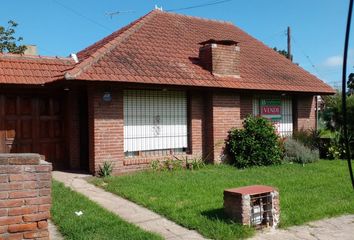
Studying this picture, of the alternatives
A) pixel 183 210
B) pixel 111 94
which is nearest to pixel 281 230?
pixel 183 210

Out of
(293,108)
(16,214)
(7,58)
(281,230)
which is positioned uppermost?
(7,58)

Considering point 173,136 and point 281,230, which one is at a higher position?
point 173,136

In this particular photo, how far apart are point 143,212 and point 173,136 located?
17.4 feet

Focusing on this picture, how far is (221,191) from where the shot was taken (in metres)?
9.21

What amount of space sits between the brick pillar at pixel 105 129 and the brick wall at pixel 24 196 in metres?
6.08

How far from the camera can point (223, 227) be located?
646 cm

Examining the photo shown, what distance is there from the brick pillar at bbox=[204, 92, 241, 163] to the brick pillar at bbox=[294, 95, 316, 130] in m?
3.69

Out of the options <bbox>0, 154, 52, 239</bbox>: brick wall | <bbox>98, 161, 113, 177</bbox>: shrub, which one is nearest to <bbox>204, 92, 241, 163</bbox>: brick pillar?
<bbox>98, 161, 113, 177</bbox>: shrub

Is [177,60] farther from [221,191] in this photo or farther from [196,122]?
[221,191]

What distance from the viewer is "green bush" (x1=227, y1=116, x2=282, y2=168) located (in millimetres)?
13242

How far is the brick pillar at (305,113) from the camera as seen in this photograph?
16.2 m

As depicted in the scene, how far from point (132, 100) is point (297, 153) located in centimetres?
589

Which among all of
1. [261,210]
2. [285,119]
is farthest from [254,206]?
[285,119]

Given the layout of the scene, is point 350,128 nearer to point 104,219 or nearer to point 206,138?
point 206,138
